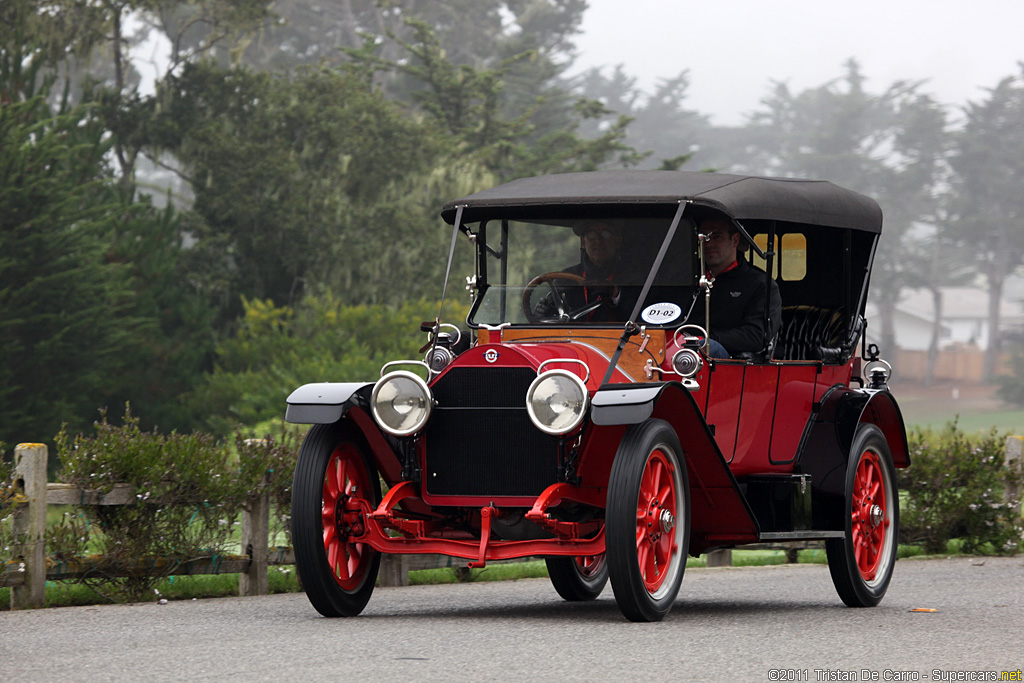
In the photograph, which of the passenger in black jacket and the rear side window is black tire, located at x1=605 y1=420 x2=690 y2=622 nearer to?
the passenger in black jacket

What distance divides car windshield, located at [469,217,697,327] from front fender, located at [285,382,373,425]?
1.33m

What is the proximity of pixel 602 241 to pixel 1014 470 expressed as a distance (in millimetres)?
7826

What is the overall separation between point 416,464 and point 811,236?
3733 millimetres

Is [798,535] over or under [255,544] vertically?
over

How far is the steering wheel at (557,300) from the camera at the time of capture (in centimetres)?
951

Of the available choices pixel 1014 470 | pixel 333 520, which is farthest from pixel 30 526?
pixel 1014 470

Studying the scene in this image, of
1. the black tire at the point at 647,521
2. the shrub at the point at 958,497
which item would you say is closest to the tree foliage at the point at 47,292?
the shrub at the point at 958,497

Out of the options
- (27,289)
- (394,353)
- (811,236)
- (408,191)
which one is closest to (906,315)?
(408,191)

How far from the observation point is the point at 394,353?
37.8 meters

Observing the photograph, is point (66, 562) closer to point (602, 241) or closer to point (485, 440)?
point (485, 440)

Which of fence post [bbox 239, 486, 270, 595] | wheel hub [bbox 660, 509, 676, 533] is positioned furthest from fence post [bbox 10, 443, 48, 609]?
wheel hub [bbox 660, 509, 676, 533]

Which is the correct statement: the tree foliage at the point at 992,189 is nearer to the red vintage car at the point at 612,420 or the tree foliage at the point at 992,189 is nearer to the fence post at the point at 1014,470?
the fence post at the point at 1014,470

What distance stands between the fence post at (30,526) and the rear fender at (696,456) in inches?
149

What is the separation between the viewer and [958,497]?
50.8 ft
